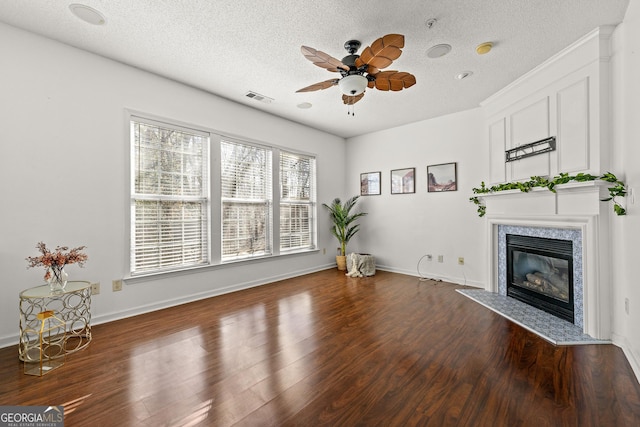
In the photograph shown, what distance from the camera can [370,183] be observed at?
18.4 feet

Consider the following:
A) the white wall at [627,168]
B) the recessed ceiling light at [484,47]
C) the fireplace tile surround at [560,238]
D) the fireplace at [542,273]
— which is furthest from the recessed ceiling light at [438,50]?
the fireplace at [542,273]

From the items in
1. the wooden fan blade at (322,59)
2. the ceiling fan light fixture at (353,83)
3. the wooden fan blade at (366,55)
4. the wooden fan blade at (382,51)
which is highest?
the wooden fan blade at (366,55)

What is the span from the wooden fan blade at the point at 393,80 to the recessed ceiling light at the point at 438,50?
0.51 meters

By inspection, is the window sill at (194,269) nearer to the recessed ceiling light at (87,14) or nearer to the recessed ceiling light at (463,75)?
the recessed ceiling light at (87,14)

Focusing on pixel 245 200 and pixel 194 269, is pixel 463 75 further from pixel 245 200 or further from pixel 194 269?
pixel 194 269

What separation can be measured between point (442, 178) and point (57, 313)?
5.25 meters

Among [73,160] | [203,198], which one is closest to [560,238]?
[203,198]

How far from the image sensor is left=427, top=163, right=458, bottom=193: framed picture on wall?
4426 millimetres

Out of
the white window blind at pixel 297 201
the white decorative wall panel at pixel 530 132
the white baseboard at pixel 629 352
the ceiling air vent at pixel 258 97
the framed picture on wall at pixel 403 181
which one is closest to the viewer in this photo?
the white baseboard at pixel 629 352

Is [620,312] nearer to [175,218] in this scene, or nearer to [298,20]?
[298,20]

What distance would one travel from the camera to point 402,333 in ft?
8.40

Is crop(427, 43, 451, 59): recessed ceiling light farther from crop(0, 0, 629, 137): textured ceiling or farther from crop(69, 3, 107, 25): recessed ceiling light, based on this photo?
crop(69, 3, 107, 25): recessed ceiling light

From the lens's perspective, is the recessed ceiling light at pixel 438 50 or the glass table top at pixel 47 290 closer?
the glass table top at pixel 47 290

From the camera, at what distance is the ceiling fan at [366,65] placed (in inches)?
81.5
